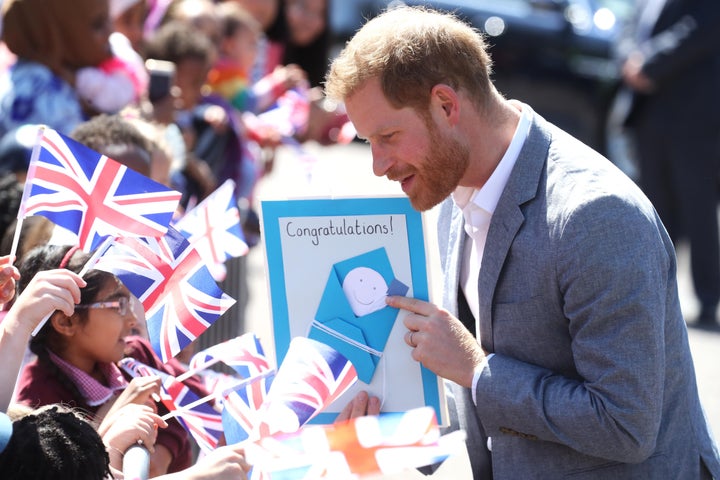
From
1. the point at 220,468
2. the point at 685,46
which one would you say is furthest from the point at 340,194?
the point at 685,46

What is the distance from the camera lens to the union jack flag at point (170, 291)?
9.09ft

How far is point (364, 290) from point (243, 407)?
41 centimetres

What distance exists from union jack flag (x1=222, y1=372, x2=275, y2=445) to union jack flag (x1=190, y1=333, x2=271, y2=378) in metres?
0.11

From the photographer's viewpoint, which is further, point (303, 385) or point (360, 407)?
point (360, 407)

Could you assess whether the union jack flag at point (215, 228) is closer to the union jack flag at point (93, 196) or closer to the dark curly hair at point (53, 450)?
the union jack flag at point (93, 196)

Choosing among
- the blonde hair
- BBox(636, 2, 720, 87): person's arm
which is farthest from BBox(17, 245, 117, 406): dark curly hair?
BBox(636, 2, 720, 87): person's arm

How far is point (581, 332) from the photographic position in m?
2.56

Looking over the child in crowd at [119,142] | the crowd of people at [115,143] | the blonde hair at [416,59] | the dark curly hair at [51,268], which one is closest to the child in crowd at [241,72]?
the crowd of people at [115,143]

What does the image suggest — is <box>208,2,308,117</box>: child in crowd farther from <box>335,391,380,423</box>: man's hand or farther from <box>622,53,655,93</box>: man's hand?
Result: <box>335,391,380,423</box>: man's hand

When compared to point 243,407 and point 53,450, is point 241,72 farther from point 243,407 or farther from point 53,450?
point 53,450

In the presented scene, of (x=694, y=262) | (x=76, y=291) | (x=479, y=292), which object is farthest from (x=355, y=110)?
(x=694, y=262)

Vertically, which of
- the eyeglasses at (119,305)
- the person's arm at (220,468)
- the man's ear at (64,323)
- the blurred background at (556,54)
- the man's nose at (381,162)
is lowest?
the person's arm at (220,468)

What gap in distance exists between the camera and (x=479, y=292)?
2787mm

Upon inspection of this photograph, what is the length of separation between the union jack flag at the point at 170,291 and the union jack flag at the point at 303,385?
286 mm
